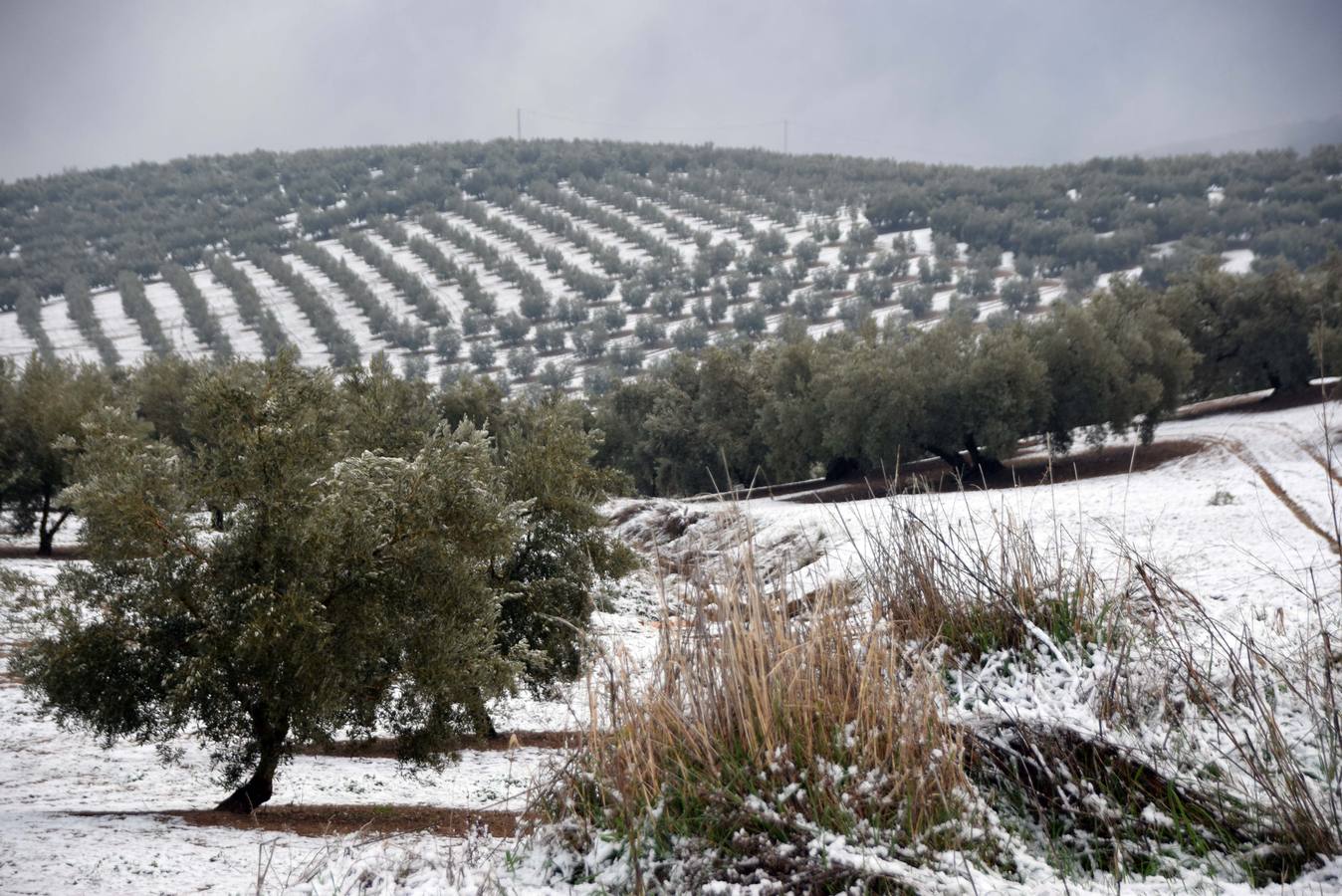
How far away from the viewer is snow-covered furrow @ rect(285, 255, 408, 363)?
107 meters

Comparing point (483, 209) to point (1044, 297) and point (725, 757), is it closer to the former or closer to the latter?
point (1044, 297)

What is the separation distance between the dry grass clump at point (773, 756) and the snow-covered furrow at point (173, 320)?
3930 inches

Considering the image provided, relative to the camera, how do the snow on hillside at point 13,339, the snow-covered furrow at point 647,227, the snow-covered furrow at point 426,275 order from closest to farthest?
the snow on hillside at point 13,339
the snow-covered furrow at point 426,275
the snow-covered furrow at point 647,227

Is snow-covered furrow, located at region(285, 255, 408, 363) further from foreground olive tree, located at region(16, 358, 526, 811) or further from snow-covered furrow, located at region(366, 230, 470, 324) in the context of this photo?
foreground olive tree, located at region(16, 358, 526, 811)

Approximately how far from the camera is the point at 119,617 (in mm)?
10953

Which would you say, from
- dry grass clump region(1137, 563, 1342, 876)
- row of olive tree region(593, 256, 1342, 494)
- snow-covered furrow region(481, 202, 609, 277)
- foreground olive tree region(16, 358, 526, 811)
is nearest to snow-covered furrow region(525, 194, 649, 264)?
snow-covered furrow region(481, 202, 609, 277)

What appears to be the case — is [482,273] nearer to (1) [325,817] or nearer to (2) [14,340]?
→ (2) [14,340]

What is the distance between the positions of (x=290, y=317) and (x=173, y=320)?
13.5 meters

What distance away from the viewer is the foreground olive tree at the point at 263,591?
10.5 meters

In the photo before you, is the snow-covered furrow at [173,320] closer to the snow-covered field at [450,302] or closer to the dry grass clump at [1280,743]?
the snow-covered field at [450,302]

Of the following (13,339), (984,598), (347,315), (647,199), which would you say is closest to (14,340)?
(13,339)

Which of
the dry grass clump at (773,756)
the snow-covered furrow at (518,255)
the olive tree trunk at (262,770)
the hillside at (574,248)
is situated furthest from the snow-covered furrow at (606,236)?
the dry grass clump at (773,756)

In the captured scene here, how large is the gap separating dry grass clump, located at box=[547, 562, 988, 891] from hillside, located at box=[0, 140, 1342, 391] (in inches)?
3228

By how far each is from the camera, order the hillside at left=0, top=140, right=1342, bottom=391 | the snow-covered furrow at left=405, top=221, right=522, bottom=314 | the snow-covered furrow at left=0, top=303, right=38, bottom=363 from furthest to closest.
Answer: the snow-covered furrow at left=405, top=221, right=522, bottom=314 → the hillside at left=0, top=140, right=1342, bottom=391 → the snow-covered furrow at left=0, top=303, right=38, bottom=363
